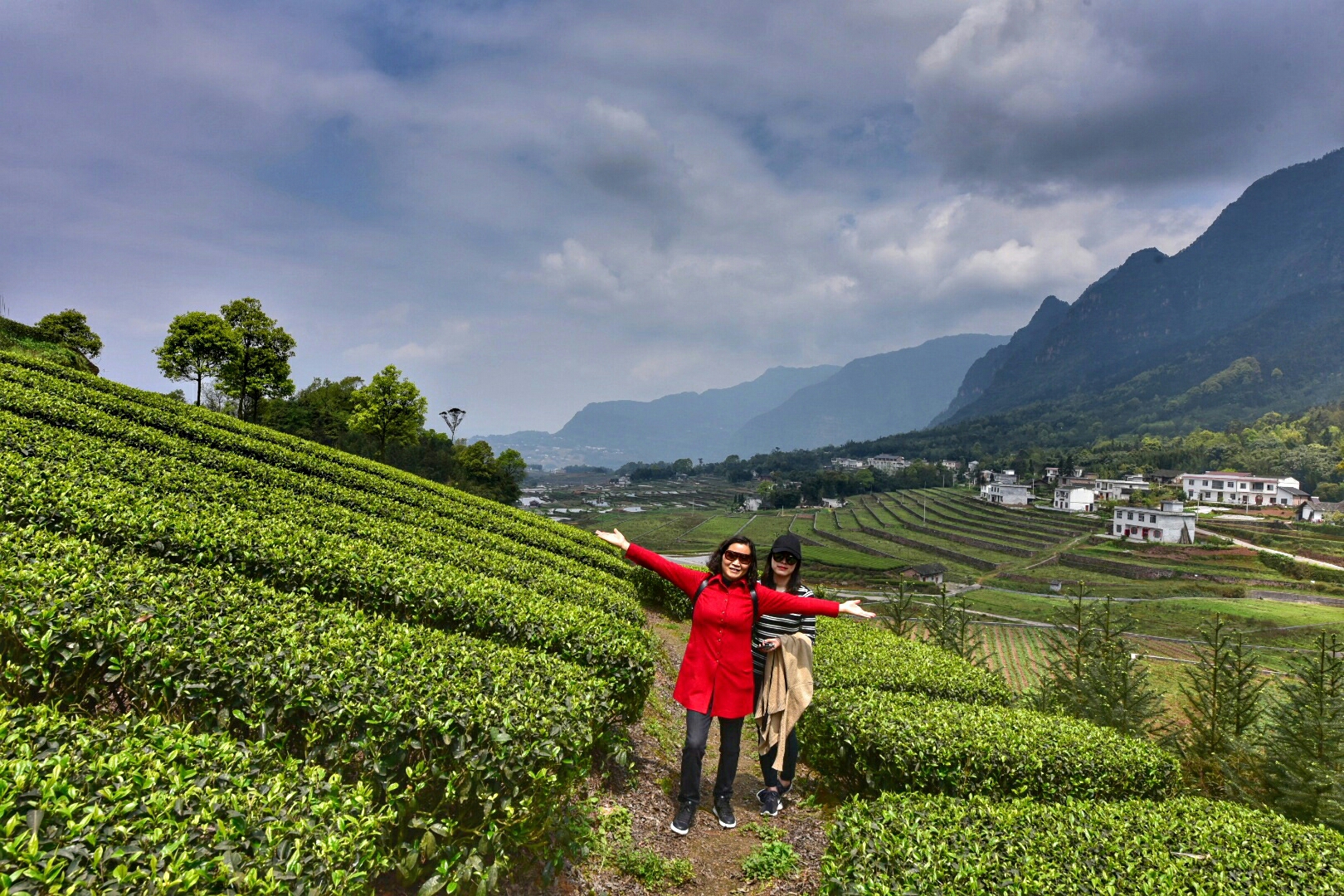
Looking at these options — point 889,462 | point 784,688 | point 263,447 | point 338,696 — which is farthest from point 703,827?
point 889,462

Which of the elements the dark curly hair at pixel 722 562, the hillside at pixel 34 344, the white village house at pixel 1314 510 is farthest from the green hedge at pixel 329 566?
the white village house at pixel 1314 510

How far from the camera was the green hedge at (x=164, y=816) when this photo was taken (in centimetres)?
218

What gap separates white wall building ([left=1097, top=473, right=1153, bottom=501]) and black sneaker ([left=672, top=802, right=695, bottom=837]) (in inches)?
4343

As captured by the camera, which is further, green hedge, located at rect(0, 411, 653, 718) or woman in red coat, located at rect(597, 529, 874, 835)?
green hedge, located at rect(0, 411, 653, 718)

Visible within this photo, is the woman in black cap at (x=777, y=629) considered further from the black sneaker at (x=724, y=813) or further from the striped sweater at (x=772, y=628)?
the black sneaker at (x=724, y=813)

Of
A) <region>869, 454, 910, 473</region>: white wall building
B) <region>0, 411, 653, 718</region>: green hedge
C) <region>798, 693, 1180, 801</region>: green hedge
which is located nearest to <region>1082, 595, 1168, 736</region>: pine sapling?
<region>798, 693, 1180, 801</region>: green hedge

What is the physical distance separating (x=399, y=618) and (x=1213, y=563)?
8592cm

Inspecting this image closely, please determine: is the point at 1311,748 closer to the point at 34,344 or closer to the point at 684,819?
the point at 684,819

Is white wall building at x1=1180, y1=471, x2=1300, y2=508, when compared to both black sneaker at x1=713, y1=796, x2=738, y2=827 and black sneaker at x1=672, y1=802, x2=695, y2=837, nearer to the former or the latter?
black sneaker at x1=713, y1=796, x2=738, y2=827

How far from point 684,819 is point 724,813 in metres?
0.45

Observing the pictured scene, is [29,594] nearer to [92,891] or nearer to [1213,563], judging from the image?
[92,891]

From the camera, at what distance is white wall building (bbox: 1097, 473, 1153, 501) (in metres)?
90.8

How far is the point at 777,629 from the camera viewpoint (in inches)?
205

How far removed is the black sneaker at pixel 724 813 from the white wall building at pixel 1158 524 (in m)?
89.2
